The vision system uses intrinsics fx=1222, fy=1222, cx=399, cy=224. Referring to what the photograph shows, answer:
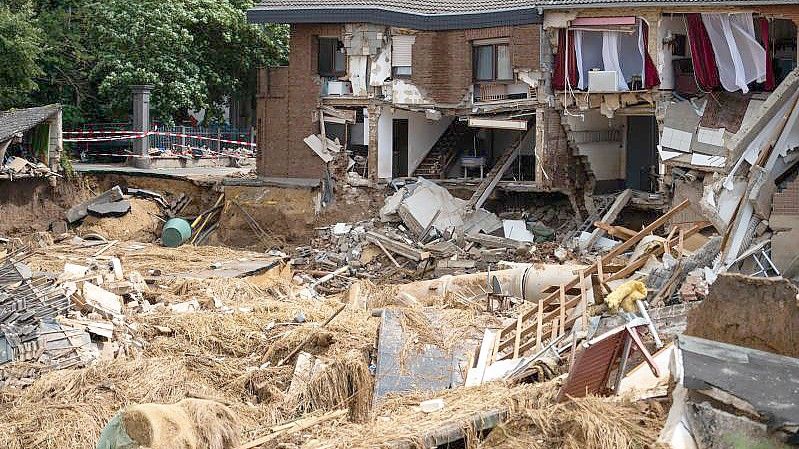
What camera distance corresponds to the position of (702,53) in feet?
89.5

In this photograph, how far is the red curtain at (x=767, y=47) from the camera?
2628 cm

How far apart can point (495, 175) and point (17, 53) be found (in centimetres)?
1335

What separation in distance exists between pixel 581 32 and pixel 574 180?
368cm

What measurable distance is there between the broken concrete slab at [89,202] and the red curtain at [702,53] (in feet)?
49.6

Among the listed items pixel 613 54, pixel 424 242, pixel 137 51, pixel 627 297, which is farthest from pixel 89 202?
pixel 627 297

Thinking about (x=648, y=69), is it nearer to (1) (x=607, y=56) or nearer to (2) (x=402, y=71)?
(1) (x=607, y=56)

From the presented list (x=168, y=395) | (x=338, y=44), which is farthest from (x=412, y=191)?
(x=168, y=395)

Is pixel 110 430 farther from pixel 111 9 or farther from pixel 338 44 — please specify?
pixel 111 9

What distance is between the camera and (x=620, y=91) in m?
28.4

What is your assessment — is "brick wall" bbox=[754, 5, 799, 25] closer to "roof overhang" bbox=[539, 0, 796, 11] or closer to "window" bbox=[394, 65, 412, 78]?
"roof overhang" bbox=[539, 0, 796, 11]

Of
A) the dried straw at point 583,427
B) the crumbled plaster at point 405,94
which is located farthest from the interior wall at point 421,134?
the dried straw at point 583,427

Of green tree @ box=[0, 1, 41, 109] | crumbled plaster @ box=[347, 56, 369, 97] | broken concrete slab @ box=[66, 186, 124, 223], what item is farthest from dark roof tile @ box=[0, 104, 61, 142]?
crumbled plaster @ box=[347, 56, 369, 97]

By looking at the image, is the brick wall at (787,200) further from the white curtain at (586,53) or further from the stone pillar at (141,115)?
the stone pillar at (141,115)

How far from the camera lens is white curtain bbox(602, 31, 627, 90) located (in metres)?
28.4
